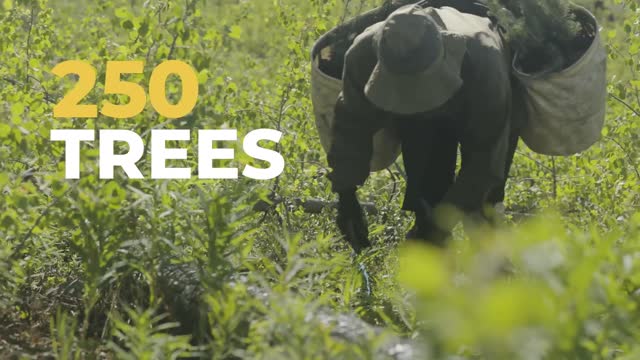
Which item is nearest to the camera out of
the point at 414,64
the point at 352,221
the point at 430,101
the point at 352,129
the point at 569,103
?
the point at 414,64

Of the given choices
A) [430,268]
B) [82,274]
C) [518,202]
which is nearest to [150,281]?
[82,274]

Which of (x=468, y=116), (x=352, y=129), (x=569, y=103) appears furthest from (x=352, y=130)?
(x=569, y=103)

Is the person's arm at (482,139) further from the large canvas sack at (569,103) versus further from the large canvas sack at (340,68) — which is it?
the large canvas sack at (340,68)

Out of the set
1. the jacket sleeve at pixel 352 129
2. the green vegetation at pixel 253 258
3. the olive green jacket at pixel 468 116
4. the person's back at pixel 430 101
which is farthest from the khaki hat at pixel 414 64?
the green vegetation at pixel 253 258

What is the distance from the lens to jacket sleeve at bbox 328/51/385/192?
442cm

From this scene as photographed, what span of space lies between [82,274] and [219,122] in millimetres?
931

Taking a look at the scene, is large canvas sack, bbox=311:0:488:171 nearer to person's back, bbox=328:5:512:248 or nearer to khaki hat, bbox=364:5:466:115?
person's back, bbox=328:5:512:248

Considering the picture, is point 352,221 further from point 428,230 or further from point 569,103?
point 569,103

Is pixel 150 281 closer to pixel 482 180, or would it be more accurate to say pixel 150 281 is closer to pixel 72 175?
pixel 72 175

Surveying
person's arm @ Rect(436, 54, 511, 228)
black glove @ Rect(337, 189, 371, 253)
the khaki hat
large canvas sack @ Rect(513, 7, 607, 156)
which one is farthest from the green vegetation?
the khaki hat

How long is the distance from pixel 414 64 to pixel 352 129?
68cm

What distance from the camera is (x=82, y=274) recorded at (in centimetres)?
492

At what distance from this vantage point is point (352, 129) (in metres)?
4.59

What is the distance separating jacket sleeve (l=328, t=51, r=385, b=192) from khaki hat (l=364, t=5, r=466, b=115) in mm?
229
